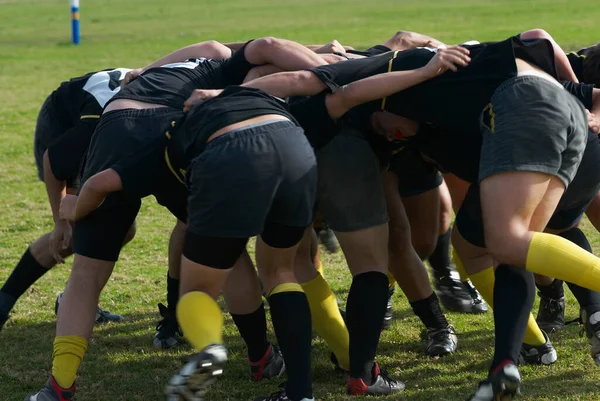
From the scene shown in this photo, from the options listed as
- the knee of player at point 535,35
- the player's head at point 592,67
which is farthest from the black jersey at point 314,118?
the player's head at point 592,67

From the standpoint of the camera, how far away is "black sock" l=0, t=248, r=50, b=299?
5406mm

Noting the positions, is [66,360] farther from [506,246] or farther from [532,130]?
[532,130]

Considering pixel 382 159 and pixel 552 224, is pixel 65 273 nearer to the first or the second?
pixel 382 159

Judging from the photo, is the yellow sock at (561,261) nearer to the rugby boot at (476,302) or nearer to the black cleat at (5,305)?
the rugby boot at (476,302)

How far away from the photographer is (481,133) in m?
4.07

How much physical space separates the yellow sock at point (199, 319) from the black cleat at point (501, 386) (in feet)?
3.40

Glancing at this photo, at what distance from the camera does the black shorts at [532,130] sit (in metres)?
3.75

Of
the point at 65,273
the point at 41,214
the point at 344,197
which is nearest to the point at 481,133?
the point at 344,197

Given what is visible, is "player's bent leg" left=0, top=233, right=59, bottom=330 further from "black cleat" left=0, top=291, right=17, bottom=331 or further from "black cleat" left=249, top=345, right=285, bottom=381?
"black cleat" left=249, top=345, right=285, bottom=381

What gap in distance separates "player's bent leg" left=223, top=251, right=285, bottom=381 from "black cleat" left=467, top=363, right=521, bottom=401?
127 centimetres

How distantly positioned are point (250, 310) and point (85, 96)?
1.69 m

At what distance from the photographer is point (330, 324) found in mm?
4598

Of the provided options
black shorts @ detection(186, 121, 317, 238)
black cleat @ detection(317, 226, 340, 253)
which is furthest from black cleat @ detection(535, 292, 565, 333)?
black shorts @ detection(186, 121, 317, 238)

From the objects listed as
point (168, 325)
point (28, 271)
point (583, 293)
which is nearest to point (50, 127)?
point (28, 271)
